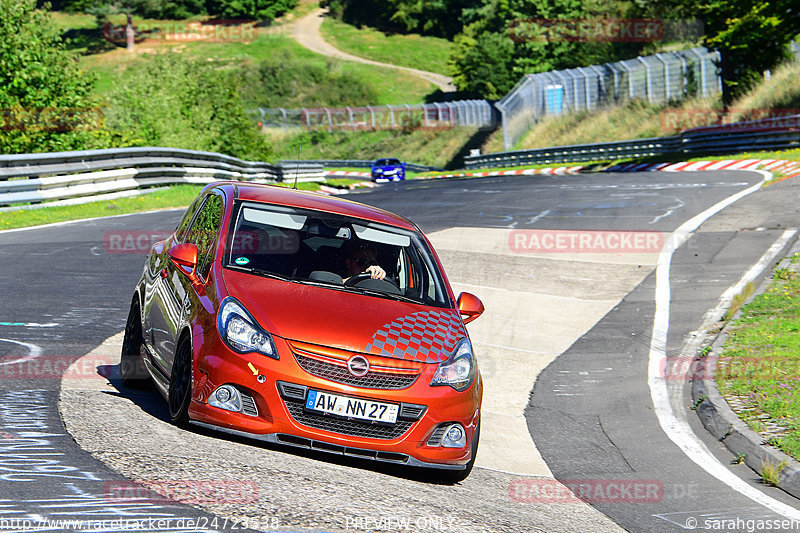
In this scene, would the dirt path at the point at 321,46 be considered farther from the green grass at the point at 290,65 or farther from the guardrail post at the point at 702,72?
the guardrail post at the point at 702,72

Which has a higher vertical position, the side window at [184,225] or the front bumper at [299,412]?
the side window at [184,225]

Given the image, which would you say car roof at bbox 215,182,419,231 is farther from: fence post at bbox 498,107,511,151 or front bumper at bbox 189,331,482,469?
fence post at bbox 498,107,511,151

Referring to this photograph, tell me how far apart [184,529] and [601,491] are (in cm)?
325

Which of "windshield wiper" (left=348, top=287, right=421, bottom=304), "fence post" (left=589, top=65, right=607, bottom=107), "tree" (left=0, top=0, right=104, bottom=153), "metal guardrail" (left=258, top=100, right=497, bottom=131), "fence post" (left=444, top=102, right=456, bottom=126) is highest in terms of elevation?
"windshield wiper" (left=348, top=287, right=421, bottom=304)

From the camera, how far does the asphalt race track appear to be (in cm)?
530

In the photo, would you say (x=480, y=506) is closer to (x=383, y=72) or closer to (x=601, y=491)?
(x=601, y=491)

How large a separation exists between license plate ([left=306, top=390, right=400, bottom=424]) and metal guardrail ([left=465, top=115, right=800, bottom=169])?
95.1ft

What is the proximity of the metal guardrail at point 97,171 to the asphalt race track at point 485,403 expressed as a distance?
7.60ft

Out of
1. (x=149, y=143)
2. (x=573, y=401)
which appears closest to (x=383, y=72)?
(x=149, y=143)

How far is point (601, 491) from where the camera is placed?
6836 millimetres

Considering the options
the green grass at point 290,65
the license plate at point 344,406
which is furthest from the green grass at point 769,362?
the green grass at point 290,65

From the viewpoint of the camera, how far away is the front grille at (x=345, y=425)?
6.15 m

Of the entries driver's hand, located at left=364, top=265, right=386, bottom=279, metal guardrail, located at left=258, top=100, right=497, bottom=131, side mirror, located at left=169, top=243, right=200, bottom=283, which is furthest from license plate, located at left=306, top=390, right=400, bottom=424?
metal guardrail, located at left=258, top=100, right=497, bottom=131

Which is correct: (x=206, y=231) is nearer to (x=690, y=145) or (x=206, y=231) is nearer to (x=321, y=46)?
(x=690, y=145)
